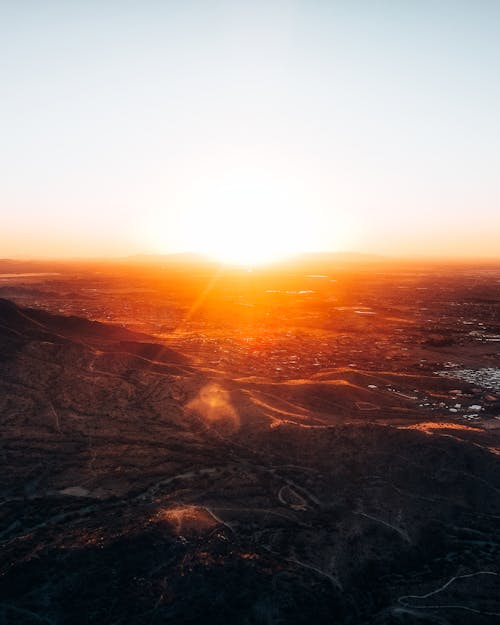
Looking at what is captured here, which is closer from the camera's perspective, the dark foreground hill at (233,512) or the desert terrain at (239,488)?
the dark foreground hill at (233,512)

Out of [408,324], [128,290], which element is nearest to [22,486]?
[408,324]

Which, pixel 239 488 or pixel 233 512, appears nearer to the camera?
pixel 233 512

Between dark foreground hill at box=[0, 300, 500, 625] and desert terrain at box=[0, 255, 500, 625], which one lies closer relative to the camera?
dark foreground hill at box=[0, 300, 500, 625]

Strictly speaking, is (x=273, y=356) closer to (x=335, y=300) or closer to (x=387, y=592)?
(x=387, y=592)
